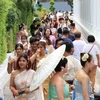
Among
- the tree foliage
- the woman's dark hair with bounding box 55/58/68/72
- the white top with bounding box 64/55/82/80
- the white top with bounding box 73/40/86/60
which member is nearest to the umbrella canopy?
the woman's dark hair with bounding box 55/58/68/72

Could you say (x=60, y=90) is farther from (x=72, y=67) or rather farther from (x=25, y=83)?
(x=72, y=67)

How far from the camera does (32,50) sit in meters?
9.48

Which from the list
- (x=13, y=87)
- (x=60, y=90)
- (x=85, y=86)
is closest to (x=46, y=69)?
(x=60, y=90)

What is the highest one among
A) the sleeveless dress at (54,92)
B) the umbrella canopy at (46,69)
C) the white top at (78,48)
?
the umbrella canopy at (46,69)

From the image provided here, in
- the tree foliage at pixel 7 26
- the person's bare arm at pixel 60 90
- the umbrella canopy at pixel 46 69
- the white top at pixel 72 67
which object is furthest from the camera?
the tree foliage at pixel 7 26

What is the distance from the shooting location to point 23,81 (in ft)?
23.7

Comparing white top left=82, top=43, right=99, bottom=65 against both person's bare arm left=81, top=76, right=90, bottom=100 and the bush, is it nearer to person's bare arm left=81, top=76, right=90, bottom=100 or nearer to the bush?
person's bare arm left=81, top=76, right=90, bottom=100

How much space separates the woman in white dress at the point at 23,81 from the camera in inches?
284

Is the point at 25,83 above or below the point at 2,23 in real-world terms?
above

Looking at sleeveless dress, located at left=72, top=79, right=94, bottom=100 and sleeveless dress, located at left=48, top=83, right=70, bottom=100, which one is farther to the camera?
sleeveless dress, located at left=72, top=79, right=94, bottom=100

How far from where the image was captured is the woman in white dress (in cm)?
722

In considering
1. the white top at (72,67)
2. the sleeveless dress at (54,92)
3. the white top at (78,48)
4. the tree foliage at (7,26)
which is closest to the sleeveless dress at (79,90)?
the sleeveless dress at (54,92)

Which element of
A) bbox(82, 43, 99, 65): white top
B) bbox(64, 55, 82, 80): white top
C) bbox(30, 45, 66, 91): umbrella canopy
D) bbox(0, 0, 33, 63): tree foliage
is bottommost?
bbox(0, 0, 33, 63): tree foliage

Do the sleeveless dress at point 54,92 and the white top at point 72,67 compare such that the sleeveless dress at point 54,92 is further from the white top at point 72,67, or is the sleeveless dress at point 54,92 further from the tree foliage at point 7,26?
the tree foliage at point 7,26
